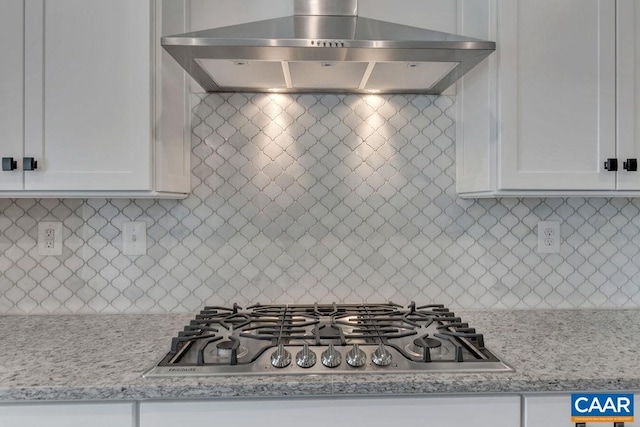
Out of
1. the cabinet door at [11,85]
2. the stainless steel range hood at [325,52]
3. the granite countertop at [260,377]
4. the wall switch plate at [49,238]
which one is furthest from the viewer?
the wall switch plate at [49,238]

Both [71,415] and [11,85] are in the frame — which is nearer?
[71,415]

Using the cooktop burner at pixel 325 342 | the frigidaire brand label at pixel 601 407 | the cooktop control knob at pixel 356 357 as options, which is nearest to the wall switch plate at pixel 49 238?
the cooktop burner at pixel 325 342

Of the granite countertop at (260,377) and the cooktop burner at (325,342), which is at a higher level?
the cooktop burner at (325,342)

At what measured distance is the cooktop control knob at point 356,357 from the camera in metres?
1.05

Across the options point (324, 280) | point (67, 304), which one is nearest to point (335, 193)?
point (324, 280)

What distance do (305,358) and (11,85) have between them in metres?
1.27

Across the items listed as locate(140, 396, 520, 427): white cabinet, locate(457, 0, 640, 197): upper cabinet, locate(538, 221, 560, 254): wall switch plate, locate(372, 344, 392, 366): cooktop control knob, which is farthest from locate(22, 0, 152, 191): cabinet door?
locate(538, 221, 560, 254): wall switch plate

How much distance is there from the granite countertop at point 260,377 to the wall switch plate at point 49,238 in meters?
0.29

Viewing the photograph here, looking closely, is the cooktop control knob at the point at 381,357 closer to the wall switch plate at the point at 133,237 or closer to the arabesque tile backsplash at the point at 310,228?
the arabesque tile backsplash at the point at 310,228

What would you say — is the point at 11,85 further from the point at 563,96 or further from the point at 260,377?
the point at 563,96

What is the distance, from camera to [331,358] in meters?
1.06

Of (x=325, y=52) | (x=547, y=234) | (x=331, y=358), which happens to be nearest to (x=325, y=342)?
(x=331, y=358)

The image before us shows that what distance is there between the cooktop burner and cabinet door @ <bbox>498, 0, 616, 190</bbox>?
0.55m

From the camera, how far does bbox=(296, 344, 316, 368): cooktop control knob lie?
1.05 m
